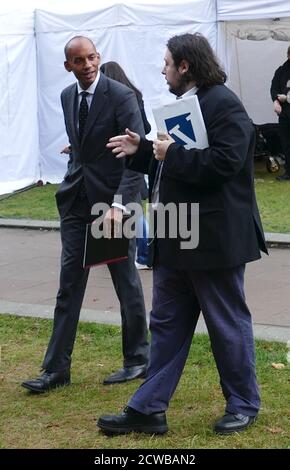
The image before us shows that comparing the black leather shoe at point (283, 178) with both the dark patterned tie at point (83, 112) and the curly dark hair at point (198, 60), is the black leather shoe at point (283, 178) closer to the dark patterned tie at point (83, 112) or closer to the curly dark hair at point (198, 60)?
the dark patterned tie at point (83, 112)

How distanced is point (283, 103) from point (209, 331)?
10.1m

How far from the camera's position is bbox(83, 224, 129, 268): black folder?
5.04 meters

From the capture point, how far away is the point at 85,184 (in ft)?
17.1

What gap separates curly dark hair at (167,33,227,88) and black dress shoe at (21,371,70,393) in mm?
2022

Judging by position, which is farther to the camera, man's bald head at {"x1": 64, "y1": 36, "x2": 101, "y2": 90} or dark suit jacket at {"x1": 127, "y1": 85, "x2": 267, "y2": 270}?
man's bald head at {"x1": 64, "y1": 36, "x2": 101, "y2": 90}

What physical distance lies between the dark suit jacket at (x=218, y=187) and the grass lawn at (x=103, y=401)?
85 cm

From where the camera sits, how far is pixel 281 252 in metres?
9.20

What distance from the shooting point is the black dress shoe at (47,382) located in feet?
17.1

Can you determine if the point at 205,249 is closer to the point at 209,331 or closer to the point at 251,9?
the point at 209,331

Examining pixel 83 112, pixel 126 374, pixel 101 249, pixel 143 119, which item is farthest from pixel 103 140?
pixel 143 119

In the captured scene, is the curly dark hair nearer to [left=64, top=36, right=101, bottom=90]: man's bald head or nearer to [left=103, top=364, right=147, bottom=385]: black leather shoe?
[left=64, top=36, right=101, bottom=90]: man's bald head

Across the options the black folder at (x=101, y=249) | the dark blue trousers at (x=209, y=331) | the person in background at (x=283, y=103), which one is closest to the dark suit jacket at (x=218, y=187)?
the dark blue trousers at (x=209, y=331)

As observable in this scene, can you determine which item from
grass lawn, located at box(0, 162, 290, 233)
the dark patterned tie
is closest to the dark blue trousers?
the dark patterned tie

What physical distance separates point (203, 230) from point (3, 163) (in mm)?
10220
